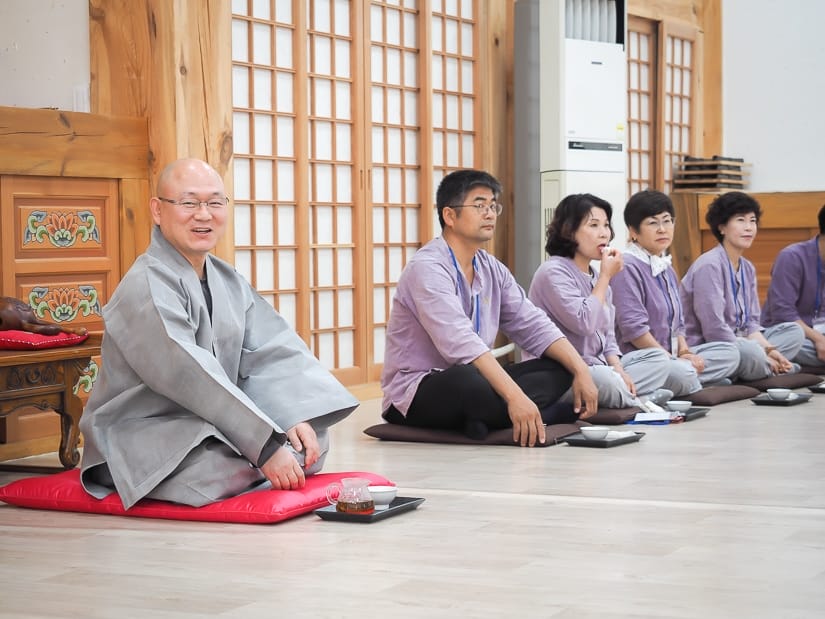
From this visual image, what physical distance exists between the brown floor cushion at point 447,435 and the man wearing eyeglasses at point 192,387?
1013 mm

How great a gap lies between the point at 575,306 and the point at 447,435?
0.86m

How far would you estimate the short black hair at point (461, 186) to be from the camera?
15.3 ft

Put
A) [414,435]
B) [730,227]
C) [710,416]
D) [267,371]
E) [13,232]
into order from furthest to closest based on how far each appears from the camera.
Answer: [730,227] → [710,416] → [414,435] → [13,232] → [267,371]

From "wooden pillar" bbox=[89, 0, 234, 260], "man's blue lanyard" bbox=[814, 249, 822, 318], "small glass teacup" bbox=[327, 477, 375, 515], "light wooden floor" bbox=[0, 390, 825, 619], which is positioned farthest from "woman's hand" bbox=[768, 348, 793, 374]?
"small glass teacup" bbox=[327, 477, 375, 515]

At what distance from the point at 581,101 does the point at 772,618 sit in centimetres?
534

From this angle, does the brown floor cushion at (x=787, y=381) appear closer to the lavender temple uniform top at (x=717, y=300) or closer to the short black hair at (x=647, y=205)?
the lavender temple uniform top at (x=717, y=300)

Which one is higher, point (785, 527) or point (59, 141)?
point (59, 141)

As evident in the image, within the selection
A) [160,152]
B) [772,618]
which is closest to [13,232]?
[160,152]

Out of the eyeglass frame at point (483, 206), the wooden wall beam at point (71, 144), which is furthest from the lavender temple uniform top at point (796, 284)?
the wooden wall beam at point (71, 144)

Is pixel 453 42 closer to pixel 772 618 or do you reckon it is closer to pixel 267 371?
pixel 267 371

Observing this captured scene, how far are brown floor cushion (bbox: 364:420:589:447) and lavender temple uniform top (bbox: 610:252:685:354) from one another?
1.00 m

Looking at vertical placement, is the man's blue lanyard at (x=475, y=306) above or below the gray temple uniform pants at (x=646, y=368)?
above

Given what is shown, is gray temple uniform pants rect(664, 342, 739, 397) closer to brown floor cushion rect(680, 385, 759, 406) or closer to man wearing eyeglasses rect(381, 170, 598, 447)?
brown floor cushion rect(680, 385, 759, 406)

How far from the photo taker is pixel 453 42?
707 cm
